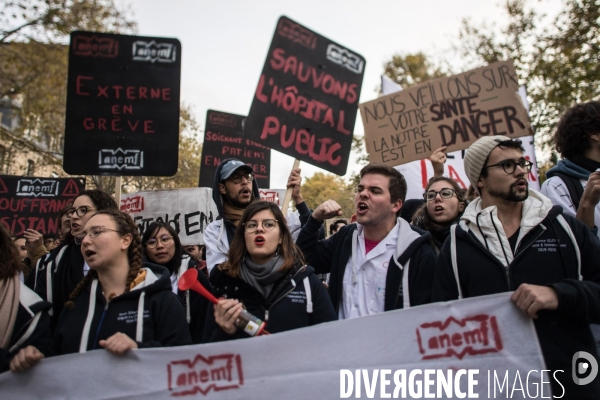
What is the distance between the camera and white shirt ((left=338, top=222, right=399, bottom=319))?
302cm

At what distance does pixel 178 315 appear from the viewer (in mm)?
2707

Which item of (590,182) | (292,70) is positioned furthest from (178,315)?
(292,70)

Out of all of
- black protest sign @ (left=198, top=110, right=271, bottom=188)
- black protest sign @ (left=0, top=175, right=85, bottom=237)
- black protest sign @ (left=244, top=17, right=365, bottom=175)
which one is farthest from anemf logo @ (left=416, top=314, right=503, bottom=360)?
black protest sign @ (left=198, top=110, right=271, bottom=188)

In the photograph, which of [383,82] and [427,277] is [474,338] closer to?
[427,277]

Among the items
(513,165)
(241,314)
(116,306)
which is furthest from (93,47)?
(513,165)

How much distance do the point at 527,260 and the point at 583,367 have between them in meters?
0.49

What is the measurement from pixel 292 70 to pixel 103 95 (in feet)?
6.06

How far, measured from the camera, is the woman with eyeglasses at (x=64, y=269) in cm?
332

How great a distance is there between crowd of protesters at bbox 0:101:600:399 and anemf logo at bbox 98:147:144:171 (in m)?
1.60

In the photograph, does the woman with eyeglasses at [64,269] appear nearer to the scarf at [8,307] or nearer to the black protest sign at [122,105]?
the scarf at [8,307]

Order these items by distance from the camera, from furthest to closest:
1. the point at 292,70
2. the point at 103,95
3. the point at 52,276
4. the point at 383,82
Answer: the point at 383,82
the point at 103,95
the point at 292,70
the point at 52,276

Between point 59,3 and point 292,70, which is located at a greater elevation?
point 59,3

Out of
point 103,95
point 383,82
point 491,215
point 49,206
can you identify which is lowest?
point 491,215

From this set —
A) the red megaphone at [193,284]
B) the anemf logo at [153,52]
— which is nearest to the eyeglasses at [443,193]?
the red megaphone at [193,284]
